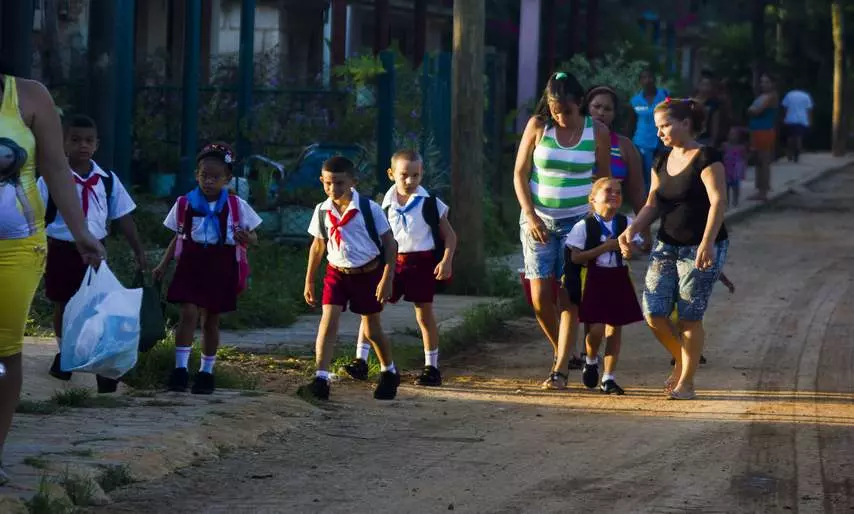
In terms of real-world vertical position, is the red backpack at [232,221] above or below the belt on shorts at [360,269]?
above

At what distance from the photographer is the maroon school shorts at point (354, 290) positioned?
9.19 meters

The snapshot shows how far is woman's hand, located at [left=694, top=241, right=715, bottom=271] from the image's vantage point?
898 cm

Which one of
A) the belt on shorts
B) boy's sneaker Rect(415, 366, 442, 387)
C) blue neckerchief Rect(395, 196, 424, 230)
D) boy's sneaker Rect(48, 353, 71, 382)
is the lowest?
boy's sneaker Rect(415, 366, 442, 387)

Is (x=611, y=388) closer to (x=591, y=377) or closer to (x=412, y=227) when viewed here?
(x=591, y=377)

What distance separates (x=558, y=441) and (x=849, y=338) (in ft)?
14.9

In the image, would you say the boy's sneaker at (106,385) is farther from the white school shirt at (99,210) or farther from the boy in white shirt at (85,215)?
the white school shirt at (99,210)

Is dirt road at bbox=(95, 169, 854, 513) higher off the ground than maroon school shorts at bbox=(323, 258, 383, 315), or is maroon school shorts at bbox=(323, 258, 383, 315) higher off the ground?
maroon school shorts at bbox=(323, 258, 383, 315)

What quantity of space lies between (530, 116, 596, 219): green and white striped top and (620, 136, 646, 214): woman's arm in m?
0.61

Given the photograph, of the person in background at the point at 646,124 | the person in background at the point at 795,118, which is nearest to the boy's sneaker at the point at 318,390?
the person in background at the point at 646,124

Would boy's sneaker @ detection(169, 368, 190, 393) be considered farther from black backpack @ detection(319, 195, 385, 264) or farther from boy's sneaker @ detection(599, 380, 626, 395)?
boy's sneaker @ detection(599, 380, 626, 395)

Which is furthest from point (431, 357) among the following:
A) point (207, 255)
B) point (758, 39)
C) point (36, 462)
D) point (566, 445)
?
point (758, 39)

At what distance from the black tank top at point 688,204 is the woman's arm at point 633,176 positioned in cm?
93

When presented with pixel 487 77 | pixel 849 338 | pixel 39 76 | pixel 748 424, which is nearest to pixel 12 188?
pixel 748 424

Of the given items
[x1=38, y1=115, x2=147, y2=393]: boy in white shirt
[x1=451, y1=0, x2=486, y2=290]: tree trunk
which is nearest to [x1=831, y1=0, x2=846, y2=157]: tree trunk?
[x1=451, y1=0, x2=486, y2=290]: tree trunk
